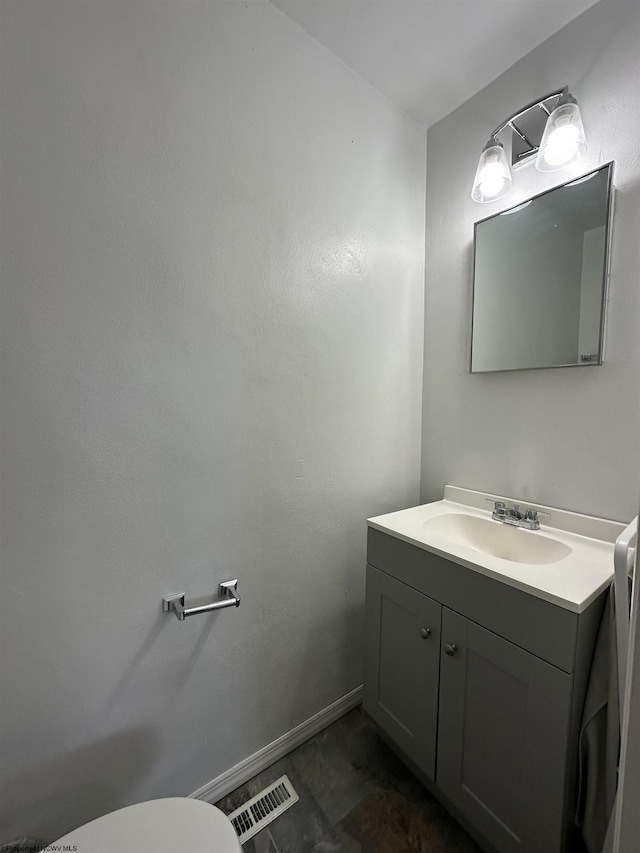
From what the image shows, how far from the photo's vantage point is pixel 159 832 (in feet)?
2.27

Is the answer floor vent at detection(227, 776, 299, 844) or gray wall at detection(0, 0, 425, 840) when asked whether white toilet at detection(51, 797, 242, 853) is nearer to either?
gray wall at detection(0, 0, 425, 840)

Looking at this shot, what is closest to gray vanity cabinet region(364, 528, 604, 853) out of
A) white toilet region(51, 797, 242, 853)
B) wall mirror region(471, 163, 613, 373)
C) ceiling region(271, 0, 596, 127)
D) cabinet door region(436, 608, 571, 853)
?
cabinet door region(436, 608, 571, 853)

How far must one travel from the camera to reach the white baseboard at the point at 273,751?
43.3 inches

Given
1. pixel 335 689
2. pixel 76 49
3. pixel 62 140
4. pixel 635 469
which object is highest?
pixel 76 49

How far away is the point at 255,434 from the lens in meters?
1.12

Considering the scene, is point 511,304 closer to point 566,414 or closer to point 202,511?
point 566,414

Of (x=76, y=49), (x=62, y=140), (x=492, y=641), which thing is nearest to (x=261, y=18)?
(x=76, y=49)

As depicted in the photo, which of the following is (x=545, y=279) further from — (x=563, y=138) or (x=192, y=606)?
(x=192, y=606)

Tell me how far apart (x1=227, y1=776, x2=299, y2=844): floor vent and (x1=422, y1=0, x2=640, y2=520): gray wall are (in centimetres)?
116

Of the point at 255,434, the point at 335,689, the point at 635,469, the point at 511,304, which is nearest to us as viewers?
the point at 635,469

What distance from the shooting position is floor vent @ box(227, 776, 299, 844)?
102 cm

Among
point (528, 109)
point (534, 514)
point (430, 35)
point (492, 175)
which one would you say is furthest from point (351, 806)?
point (430, 35)

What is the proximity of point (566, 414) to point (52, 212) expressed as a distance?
152 cm

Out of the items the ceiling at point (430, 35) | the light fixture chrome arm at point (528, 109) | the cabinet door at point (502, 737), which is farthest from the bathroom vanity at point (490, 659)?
the ceiling at point (430, 35)
